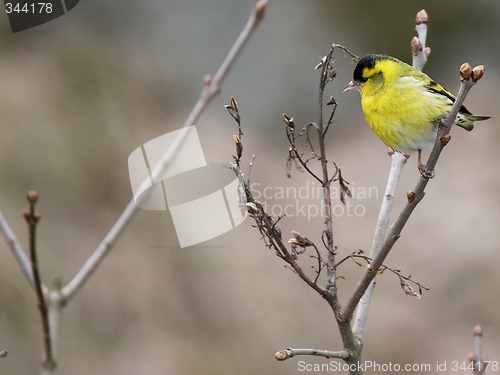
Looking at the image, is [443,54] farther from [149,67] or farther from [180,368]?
[180,368]

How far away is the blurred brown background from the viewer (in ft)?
16.5

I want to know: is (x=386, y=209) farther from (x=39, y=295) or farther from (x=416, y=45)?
(x=39, y=295)

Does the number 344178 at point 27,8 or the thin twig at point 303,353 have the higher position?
the number 344178 at point 27,8

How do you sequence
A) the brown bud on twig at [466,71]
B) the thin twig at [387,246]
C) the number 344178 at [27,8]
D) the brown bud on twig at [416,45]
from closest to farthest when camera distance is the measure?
the brown bud on twig at [466,71] → the thin twig at [387,246] → the brown bud on twig at [416,45] → the number 344178 at [27,8]

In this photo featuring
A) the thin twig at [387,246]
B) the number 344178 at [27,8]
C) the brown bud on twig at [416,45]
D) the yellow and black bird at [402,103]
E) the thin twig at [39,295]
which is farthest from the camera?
the number 344178 at [27,8]

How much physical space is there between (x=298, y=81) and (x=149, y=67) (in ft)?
5.42

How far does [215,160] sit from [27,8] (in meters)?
2.22

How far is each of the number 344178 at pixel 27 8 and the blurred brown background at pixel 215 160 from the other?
2.57 feet

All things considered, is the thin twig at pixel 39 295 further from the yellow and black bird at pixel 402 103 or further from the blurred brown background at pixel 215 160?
the blurred brown background at pixel 215 160

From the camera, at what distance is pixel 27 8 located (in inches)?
201

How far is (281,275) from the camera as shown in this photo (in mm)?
5883

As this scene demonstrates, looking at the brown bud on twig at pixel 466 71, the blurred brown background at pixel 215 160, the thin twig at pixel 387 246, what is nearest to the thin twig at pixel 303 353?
the thin twig at pixel 387 246

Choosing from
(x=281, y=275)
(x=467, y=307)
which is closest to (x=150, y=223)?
(x=281, y=275)

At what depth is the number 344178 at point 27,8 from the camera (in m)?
4.94
